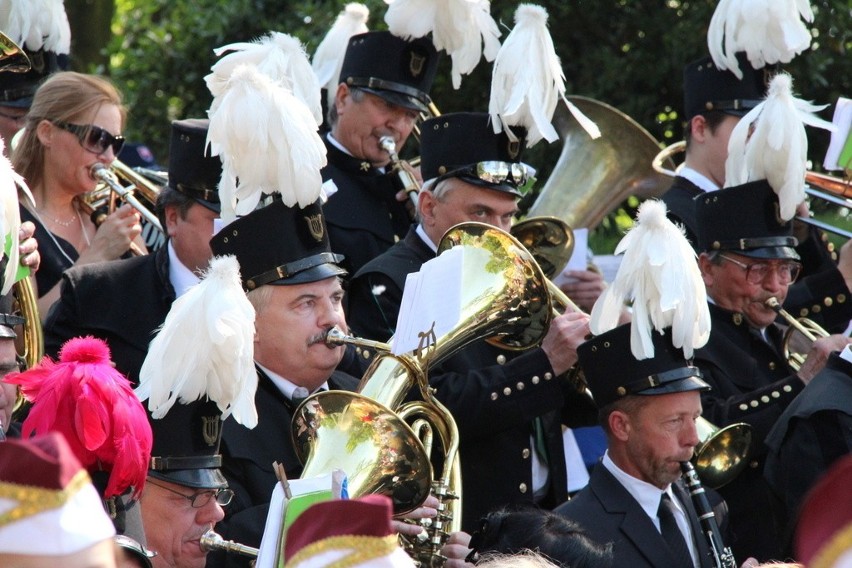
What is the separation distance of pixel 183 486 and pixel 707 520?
2.08m

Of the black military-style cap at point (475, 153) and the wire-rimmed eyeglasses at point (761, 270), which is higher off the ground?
the black military-style cap at point (475, 153)

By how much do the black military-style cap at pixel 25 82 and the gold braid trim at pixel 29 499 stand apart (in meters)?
4.26

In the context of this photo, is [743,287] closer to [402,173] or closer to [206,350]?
[402,173]

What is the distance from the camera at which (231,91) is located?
16.2 feet

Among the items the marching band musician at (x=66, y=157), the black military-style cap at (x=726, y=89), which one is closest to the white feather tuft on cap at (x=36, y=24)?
the marching band musician at (x=66, y=157)

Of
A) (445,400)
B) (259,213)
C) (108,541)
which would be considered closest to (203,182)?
(259,213)

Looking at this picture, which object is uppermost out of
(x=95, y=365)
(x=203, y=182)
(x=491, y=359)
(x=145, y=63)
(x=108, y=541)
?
(x=108, y=541)

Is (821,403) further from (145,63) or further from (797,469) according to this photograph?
(145,63)

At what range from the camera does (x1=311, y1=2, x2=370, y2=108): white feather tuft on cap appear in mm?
7234

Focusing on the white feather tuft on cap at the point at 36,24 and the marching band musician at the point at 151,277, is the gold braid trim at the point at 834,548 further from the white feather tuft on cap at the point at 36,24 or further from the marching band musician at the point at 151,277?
the white feather tuft on cap at the point at 36,24

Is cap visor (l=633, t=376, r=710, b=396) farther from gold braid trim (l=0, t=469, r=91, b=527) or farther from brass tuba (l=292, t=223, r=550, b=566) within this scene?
gold braid trim (l=0, t=469, r=91, b=527)

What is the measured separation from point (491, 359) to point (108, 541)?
11.4 ft

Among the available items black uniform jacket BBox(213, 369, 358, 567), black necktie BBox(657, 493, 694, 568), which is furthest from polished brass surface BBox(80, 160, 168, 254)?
black necktie BBox(657, 493, 694, 568)

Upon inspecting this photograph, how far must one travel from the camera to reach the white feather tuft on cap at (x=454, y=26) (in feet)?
21.6
